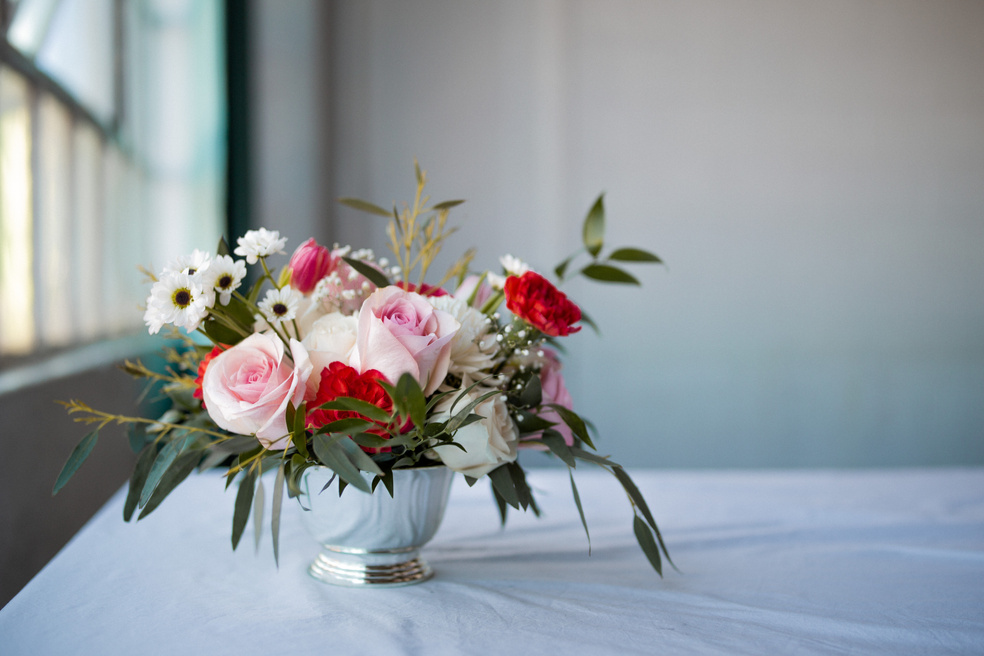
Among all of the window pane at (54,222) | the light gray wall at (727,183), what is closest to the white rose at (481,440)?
the window pane at (54,222)

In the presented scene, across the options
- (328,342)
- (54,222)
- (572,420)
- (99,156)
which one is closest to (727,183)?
(99,156)

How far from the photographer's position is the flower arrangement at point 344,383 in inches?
22.6

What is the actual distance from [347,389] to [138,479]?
0.22 metres

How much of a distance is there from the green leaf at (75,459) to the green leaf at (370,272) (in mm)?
257

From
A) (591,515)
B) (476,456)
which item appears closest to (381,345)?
(476,456)

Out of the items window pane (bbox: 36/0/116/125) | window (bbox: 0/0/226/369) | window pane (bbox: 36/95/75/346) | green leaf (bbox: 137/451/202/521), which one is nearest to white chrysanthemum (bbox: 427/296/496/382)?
green leaf (bbox: 137/451/202/521)

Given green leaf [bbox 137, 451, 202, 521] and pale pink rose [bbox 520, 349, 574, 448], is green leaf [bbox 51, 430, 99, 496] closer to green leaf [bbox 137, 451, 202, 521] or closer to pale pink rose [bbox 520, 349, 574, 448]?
green leaf [bbox 137, 451, 202, 521]

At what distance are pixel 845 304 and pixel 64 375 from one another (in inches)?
103

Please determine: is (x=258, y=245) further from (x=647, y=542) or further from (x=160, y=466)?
(x=647, y=542)

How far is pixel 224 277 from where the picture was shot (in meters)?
0.60

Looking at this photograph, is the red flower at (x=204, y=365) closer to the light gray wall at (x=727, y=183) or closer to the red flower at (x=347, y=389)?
the red flower at (x=347, y=389)

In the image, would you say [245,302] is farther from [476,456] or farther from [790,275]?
[790,275]

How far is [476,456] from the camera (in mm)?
594

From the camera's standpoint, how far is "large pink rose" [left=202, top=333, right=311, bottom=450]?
58cm
